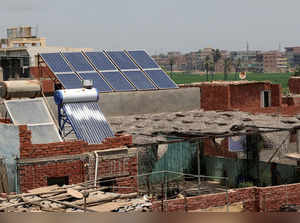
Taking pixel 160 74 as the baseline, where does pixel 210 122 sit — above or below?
below

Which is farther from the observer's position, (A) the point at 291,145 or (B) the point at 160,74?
(B) the point at 160,74

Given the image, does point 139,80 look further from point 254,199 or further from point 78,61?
point 254,199

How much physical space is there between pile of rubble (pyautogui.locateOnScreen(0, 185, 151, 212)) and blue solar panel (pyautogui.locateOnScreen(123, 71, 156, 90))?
16476 mm

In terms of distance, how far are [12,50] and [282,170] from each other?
248 feet

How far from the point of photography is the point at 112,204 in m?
15.0

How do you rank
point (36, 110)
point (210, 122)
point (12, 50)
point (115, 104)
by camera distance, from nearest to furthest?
A: point (36, 110) < point (210, 122) < point (115, 104) < point (12, 50)

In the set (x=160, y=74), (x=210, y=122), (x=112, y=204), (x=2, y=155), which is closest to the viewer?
(x=112, y=204)

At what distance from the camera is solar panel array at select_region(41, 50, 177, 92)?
3125cm

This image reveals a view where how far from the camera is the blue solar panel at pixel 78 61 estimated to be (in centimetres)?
3231

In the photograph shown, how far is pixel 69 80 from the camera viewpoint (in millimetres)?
30594

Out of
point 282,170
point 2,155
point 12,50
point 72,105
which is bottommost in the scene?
point 282,170

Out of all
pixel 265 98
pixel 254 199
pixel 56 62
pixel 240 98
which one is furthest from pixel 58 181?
pixel 265 98

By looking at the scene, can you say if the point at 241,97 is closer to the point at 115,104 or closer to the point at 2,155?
the point at 115,104

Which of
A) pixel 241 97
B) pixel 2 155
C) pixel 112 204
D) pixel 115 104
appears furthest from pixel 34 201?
pixel 241 97
